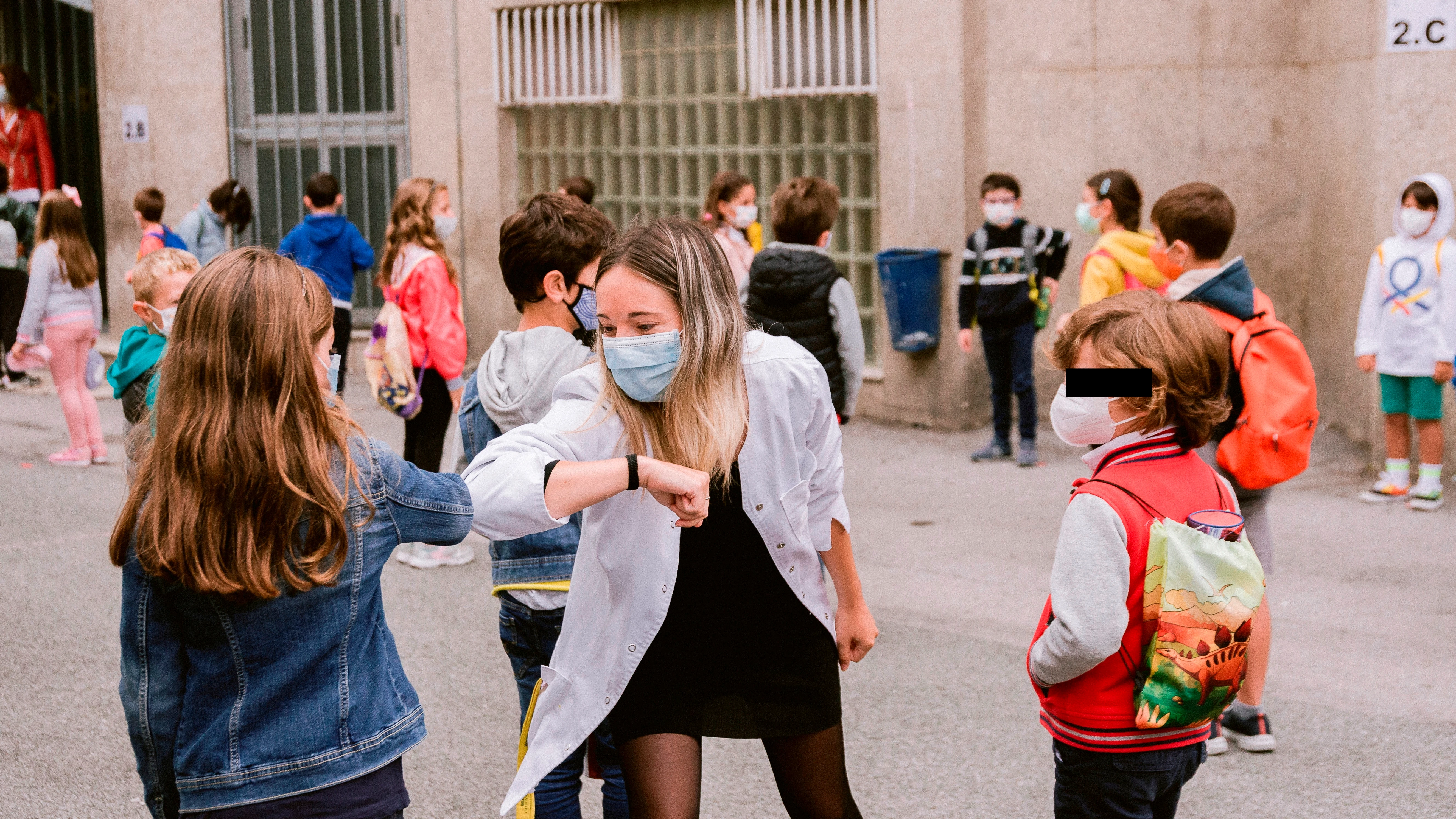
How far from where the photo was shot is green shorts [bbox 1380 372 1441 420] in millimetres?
7812

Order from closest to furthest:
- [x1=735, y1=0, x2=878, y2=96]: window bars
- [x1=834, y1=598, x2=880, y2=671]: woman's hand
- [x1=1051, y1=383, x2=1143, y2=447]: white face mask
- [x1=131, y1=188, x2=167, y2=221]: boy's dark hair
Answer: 1. [x1=1051, y1=383, x2=1143, y2=447]: white face mask
2. [x1=834, y1=598, x2=880, y2=671]: woman's hand
3. [x1=735, y1=0, x2=878, y2=96]: window bars
4. [x1=131, y1=188, x2=167, y2=221]: boy's dark hair

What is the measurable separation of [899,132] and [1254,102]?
2.27m

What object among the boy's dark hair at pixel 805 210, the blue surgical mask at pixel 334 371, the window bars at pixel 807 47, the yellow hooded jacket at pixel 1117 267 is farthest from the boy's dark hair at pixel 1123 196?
the blue surgical mask at pixel 334 371

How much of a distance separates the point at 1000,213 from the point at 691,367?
20.9 feet

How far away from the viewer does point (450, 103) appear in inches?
490

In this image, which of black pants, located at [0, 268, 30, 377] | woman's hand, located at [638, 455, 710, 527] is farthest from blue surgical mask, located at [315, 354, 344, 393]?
black pants, located at [0, 268, 30, 377]

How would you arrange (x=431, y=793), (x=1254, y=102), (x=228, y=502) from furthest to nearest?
(x=1254, y=102) < (x=431, y=793) < (x=228, y=502)

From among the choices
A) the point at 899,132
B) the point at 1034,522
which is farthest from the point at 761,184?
the point at 1034,522

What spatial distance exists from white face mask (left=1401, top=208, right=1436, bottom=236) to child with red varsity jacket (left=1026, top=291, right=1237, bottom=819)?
17.5ft

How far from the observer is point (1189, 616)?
2785mm

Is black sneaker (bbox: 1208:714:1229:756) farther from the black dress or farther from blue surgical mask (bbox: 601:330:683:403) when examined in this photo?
blue surgical mask (bbox: 601:330:683:403)

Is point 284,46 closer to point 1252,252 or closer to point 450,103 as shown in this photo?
point 450,103

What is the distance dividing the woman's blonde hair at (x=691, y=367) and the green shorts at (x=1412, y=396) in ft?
19.8

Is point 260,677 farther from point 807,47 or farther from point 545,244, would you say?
point 807,47
